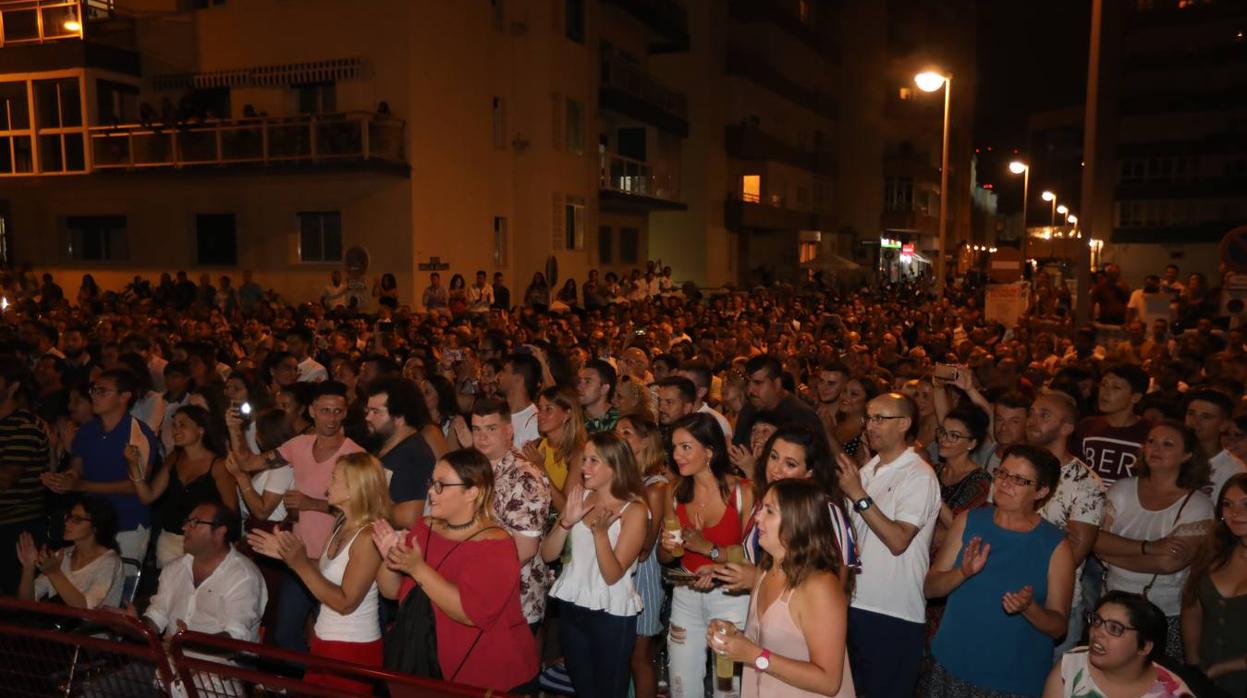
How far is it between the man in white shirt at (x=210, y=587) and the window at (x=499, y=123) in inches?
791

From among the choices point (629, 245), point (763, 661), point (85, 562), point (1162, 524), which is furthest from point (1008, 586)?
point (629, 245)

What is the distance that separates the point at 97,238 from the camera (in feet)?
76.2

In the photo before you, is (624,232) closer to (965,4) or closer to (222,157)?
(222,157)

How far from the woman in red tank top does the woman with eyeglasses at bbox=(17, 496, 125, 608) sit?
3404 millimetres

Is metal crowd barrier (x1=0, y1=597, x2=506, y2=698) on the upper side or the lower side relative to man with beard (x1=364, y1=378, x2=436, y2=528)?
lower

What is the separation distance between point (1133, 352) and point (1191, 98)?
4943cm

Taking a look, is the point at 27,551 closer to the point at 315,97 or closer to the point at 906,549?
the point at 906,549

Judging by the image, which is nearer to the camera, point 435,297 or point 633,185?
point 435,297

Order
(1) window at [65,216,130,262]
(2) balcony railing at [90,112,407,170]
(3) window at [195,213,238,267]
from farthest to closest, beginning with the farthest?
(1) window at [65,216,130,262]
(3) window at [195,213,238,267]
(2) balcony railing at [90,112,407,170]

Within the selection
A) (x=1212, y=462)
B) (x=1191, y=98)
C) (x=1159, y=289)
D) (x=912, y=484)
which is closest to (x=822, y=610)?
(x=912, y=484)

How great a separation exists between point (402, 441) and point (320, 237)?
17088 mm

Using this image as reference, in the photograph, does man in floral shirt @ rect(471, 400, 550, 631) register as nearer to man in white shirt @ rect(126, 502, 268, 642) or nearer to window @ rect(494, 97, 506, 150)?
man in white shirt @ rect(126, 502, 268, 642)

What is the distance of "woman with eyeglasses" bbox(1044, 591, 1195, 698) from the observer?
3391 mm

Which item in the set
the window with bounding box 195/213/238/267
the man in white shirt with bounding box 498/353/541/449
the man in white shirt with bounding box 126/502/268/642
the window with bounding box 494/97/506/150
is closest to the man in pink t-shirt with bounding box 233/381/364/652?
the man in white shirt with bounding box 126/502/268/642
